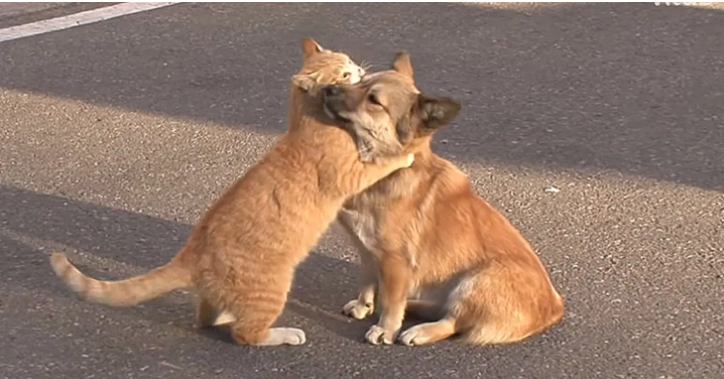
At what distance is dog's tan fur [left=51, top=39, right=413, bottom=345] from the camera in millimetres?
4512

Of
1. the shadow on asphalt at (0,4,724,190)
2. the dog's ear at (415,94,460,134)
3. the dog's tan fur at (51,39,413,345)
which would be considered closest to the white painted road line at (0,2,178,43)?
the shadow on asphalt at (0,4,724,190)

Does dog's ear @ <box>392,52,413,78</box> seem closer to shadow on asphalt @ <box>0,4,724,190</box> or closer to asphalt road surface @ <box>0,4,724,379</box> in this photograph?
asphalt road surface @ <box>0,4,724,379</box>

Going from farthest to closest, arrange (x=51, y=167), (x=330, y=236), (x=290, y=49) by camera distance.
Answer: (x=290, y=49) < (x=51, y=167) < (x=330, y=236)

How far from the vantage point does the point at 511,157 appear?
265 inches

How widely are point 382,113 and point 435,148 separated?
7.44 ft

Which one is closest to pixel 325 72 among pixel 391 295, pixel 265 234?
pixel 265 234

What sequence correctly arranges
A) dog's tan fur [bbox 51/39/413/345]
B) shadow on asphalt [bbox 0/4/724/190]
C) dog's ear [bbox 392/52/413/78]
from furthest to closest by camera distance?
shadow on asphalt [bbox 0/4/724/190] → dog's ear [bbox 392/52/413/78] → dog's tan fur [bbox 51/39/413/345]

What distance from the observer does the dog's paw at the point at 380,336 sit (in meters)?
4.70

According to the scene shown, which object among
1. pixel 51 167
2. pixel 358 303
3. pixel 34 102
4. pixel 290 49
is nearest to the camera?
pixel 358 303

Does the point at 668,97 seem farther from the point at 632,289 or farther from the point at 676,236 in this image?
the point at 632,289

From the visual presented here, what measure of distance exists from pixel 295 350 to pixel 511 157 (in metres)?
2.40

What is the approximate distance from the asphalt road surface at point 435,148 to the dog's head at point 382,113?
2.44 feet

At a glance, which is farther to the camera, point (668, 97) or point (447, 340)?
point (668, 97)

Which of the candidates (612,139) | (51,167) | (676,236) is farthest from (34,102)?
(676,236)
